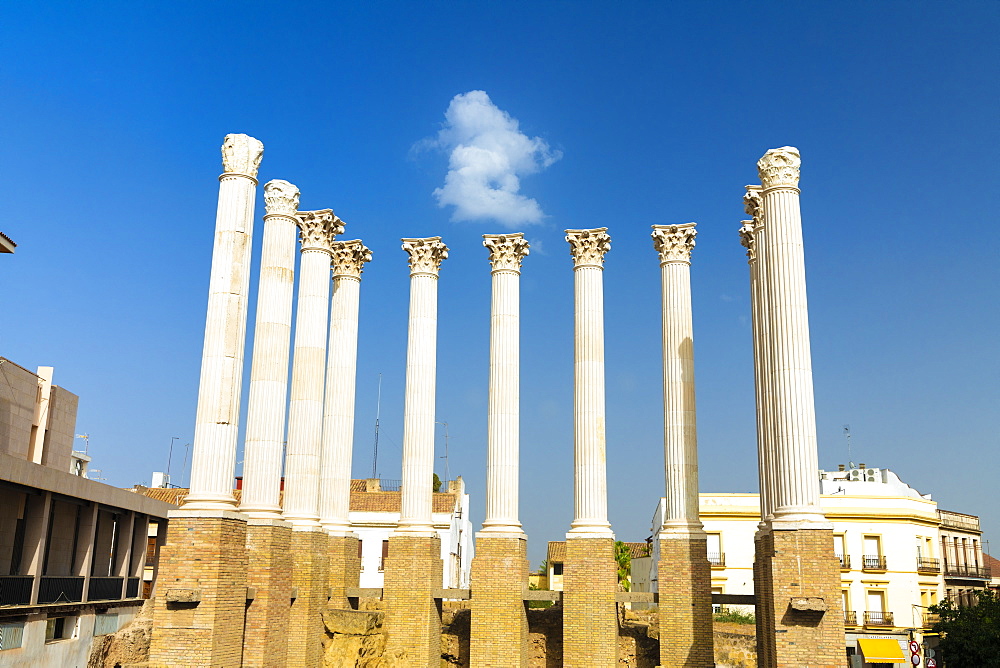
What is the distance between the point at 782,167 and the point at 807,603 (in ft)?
39.2

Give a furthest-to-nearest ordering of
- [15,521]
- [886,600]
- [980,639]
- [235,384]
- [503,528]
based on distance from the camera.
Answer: [886,600] < [980,639] < [15,521] < [503,528] < [235,384]

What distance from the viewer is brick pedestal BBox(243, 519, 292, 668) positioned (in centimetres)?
2467

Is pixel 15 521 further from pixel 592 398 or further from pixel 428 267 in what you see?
pixel 592 398

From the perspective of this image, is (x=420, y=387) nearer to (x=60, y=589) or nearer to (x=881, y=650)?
(x=60, y=589)

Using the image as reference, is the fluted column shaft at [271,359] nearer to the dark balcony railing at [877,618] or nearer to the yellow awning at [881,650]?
the yellow awning at [881,650]

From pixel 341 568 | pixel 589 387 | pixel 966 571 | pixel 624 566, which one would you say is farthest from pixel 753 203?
pixel 624 566

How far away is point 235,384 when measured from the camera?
76.2 feet

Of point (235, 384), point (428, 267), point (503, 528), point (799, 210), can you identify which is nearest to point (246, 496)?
point (235, 384)

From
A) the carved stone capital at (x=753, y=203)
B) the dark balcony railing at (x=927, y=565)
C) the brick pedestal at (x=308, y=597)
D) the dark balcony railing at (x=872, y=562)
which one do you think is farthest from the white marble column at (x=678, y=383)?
the dark balcony railing at (x=927, y=565)

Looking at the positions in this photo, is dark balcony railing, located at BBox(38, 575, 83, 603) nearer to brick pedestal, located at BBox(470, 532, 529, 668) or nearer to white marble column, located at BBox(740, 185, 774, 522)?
brick pedestal, located at BBox(470, 532, 529, 668)

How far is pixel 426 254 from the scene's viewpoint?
3155cm

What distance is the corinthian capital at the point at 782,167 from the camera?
2422 centimetres

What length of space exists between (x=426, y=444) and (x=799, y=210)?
14685 millimetres

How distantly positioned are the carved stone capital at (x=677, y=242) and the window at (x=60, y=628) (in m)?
26.6
